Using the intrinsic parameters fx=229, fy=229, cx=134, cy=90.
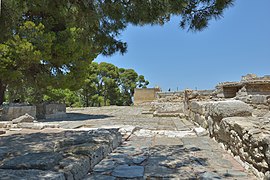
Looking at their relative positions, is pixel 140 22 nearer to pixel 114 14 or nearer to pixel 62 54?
pixel 114 14

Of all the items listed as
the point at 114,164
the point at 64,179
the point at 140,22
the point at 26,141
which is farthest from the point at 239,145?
the point at 26,141

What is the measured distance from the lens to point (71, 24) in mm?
5637

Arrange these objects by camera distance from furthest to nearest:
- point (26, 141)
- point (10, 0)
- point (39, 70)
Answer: point (39, 70), point (26, 141), point (10, 0)

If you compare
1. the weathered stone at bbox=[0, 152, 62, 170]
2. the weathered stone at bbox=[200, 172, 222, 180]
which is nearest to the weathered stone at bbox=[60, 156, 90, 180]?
the weathered stone at bbox=[0, 152, 62, 170]

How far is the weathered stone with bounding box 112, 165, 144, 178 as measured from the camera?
2.54 m

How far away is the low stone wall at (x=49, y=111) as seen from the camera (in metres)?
9.93

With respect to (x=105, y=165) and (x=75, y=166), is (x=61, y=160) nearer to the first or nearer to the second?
(x=75, y=166)

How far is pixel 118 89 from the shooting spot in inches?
1015

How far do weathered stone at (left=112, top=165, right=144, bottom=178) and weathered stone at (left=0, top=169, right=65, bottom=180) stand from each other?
2.45ft

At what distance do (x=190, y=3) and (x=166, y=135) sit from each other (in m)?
2.84

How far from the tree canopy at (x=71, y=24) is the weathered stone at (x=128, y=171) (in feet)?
7.68

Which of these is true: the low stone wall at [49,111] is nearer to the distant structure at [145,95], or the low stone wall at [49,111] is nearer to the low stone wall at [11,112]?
the low stone wall at [11,112]

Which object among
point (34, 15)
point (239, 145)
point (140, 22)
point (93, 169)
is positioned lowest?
point (93, 169)

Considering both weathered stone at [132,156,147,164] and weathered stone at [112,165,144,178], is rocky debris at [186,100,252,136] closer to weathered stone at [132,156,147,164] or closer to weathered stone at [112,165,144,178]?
weathered stone at [132,156,147,164]
